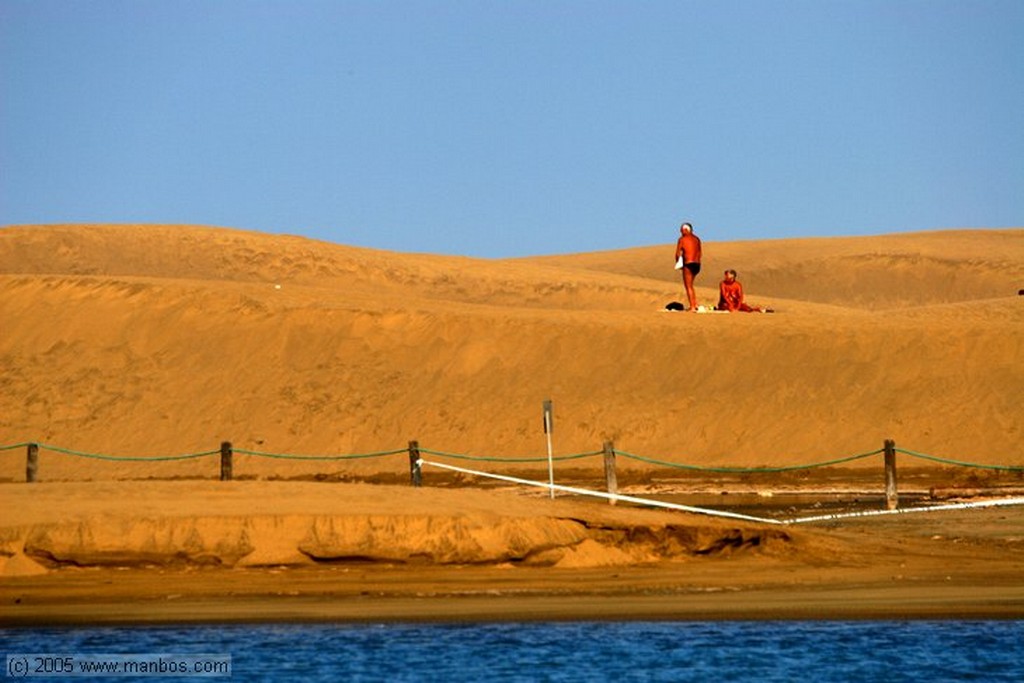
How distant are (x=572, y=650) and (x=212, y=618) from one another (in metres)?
3.28

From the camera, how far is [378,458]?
119ft

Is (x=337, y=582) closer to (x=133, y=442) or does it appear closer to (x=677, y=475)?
(x=677, y=475)

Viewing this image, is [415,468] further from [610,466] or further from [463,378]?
[463,378]

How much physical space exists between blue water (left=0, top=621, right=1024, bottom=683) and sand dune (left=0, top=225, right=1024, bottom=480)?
61.2ft

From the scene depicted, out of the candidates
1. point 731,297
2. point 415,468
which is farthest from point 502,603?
point 731,297

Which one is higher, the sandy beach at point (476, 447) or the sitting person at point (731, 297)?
the sitting person at point (731, 297)

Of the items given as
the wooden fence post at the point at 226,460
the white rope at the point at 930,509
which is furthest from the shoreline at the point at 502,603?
the wooden fence post at the point at 226,460

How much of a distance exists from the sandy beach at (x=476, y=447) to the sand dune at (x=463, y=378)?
3.0 inches

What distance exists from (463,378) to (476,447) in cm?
441

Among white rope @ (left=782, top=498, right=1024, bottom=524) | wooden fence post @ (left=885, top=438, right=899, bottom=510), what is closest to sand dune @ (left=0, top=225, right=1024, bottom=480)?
white rope @ (left=782, top=498, right=1024, bottom=524)

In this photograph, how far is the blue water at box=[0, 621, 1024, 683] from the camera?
13.9 m

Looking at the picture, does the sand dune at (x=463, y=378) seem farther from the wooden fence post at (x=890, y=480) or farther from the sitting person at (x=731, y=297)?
the wooden fence post at (x=890, y=480)

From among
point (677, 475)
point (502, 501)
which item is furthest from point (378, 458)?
point (502, 501)

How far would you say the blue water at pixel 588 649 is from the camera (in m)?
13.9
